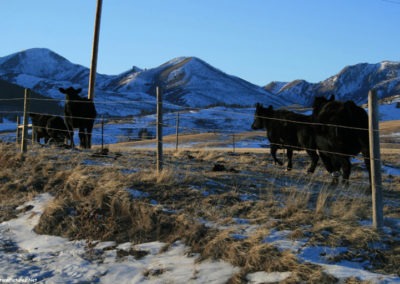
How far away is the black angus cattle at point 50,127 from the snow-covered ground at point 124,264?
9.90m

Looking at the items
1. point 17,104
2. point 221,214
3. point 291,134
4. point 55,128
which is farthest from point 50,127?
point 17,104

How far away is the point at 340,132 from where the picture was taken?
8.73 metres

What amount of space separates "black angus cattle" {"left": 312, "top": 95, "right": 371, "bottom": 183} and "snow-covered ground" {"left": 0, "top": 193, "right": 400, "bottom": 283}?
2.56 m

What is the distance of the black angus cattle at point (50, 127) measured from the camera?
16.8m

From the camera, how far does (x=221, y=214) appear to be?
658 cm

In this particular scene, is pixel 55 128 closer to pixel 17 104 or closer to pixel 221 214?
pixel 221 214

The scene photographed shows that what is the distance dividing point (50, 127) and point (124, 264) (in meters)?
12.0

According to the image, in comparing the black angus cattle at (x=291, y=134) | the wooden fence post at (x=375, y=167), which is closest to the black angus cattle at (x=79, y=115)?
the black angus cattle at (x=291, y=134)

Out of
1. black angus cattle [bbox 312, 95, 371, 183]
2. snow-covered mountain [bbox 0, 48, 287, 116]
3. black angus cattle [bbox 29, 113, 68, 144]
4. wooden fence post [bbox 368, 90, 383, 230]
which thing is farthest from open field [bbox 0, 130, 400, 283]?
snow-covered mountain [bbox 0, 48, 287, 116]

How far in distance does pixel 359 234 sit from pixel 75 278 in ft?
11.0

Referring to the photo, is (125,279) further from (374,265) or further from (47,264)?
(374,265)

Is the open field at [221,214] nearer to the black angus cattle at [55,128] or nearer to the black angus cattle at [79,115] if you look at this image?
the black angus cattle at [79,115]

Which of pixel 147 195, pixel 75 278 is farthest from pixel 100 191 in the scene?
pixel 75 278

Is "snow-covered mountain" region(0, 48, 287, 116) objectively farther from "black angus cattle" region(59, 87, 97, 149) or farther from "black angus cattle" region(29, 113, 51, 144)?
"black angus cattle" region(59, 87, 97, 149)
